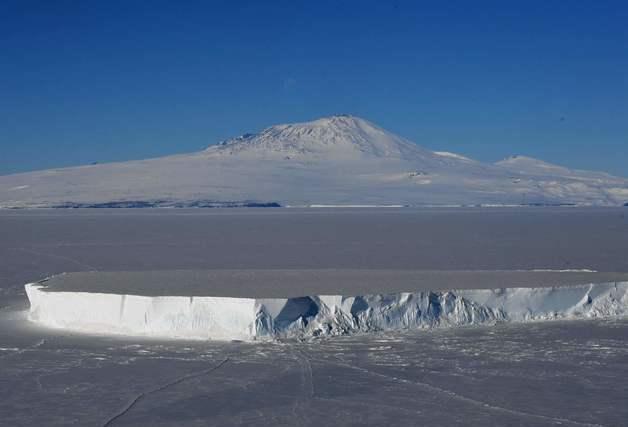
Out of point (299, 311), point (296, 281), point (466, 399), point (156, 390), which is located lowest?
point (466, 399)

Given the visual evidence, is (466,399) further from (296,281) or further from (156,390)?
(296,281)

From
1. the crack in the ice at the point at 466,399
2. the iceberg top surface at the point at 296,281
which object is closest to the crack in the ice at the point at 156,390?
the crack in the ice at the point at 466,399

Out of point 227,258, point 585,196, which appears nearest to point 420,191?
point 585,196

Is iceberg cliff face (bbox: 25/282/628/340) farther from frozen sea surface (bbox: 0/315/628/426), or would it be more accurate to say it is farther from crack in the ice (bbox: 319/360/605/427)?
crack in the ice (bbox: 319/360/605/427)

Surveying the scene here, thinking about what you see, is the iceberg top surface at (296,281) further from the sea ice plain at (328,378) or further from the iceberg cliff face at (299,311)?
the sea ice plain at (328,378)

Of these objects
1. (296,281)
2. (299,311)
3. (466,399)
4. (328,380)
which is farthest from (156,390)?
(296,281)

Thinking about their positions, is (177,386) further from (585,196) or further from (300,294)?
(585,196)
